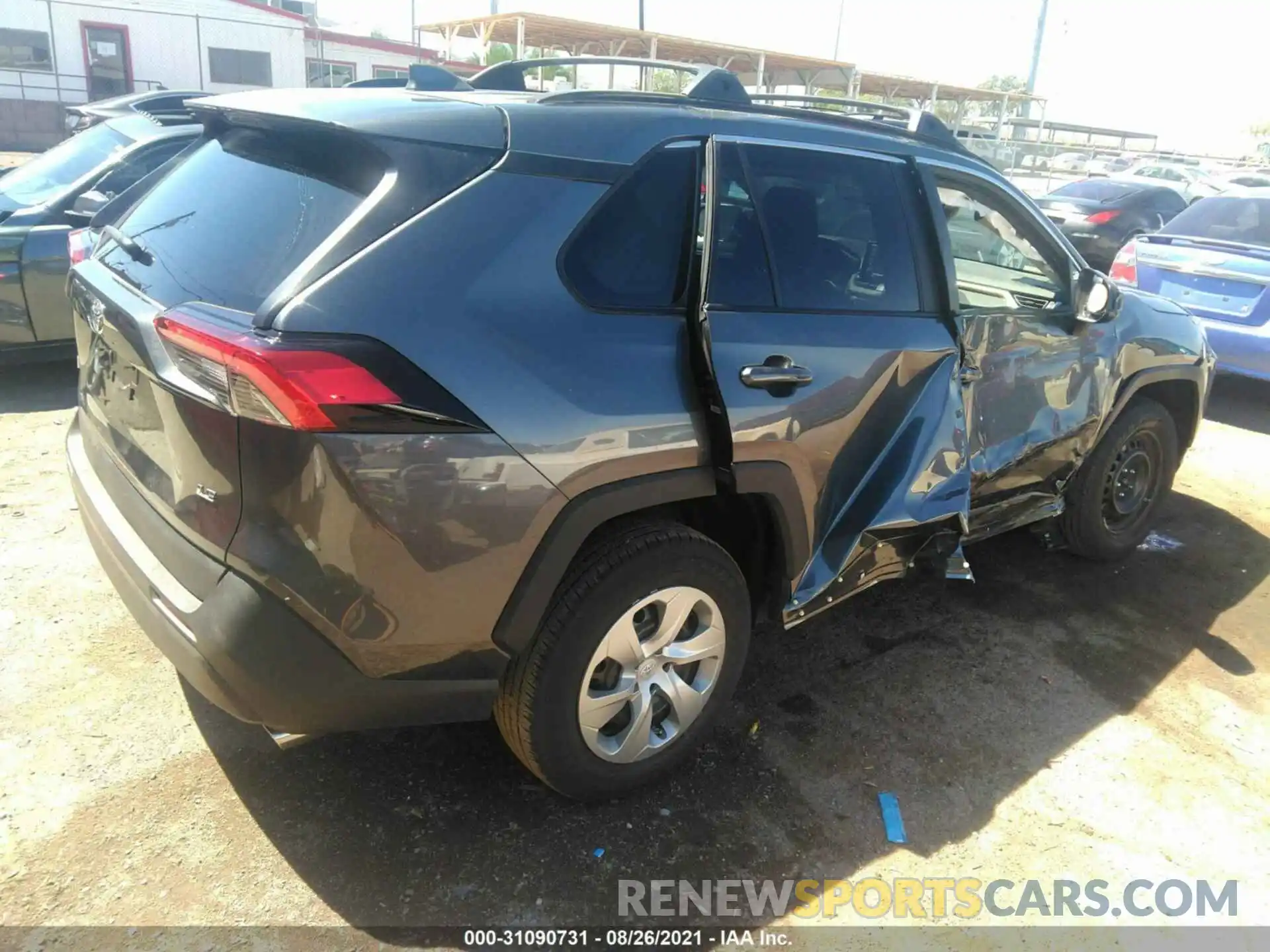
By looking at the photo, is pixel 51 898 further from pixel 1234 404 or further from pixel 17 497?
pixel 1234 404

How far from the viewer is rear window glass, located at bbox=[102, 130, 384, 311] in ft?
6.91

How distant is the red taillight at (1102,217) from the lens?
478 inches

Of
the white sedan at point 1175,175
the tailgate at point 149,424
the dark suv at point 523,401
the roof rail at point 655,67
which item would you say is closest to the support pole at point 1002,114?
the white sedan at point 1175,175

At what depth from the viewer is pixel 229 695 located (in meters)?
2.13

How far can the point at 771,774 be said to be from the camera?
2857 millimetres

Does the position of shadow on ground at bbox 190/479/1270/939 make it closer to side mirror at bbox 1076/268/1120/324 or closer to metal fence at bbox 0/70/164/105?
side mirror at bbox 1076/268/1120/324

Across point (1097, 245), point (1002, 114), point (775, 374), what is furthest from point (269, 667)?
point (1002, 114)

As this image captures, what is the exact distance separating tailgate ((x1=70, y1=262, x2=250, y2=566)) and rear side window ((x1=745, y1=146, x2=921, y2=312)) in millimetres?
1513

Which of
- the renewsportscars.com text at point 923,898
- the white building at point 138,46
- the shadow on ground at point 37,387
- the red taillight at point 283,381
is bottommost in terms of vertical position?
the renewsportscars.com text at point 923,898

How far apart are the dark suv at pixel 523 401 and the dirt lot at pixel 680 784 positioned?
0.30m

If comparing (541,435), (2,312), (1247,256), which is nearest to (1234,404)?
(1247,256)

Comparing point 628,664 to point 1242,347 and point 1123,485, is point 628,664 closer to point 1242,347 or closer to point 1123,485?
point 1123,485

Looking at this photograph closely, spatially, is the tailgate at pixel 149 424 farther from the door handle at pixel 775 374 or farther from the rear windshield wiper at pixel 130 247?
the door handle at pixel 775 374

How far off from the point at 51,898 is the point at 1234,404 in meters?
8.42
